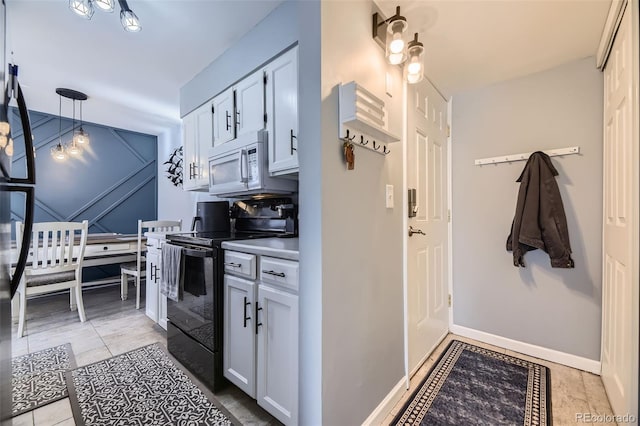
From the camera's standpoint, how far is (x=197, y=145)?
2627 mm

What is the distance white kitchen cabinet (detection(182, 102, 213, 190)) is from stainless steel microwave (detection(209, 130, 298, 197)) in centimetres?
39

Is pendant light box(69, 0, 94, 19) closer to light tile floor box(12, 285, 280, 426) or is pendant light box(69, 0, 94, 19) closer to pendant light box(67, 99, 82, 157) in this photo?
→ light tile floor box(12, 285, 280, 426)

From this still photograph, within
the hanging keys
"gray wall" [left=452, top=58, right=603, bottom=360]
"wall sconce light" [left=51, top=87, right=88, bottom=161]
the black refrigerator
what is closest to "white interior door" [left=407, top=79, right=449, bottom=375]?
"gray wall" [left=452, top=58, right=603, bottom=360]

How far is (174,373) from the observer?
1.86 meters

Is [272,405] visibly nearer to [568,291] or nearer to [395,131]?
[395,131]

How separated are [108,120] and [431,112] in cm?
433

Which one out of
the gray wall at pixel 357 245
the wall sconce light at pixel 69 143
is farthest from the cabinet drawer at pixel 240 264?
the wall sconce light at pixel 69 143

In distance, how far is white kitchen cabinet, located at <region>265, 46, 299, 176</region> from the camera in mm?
1689

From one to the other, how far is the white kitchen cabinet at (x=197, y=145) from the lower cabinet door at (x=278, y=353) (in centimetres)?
160

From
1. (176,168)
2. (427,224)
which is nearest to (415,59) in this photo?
(427,224)

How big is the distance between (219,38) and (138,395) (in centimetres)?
248

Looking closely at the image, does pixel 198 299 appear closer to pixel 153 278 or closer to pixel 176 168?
pixel 153 278

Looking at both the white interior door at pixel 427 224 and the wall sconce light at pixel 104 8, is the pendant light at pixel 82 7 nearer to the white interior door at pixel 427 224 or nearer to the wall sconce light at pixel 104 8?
the wall sconce light at pixel 104 8

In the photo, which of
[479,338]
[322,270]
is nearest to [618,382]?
[479,338]
